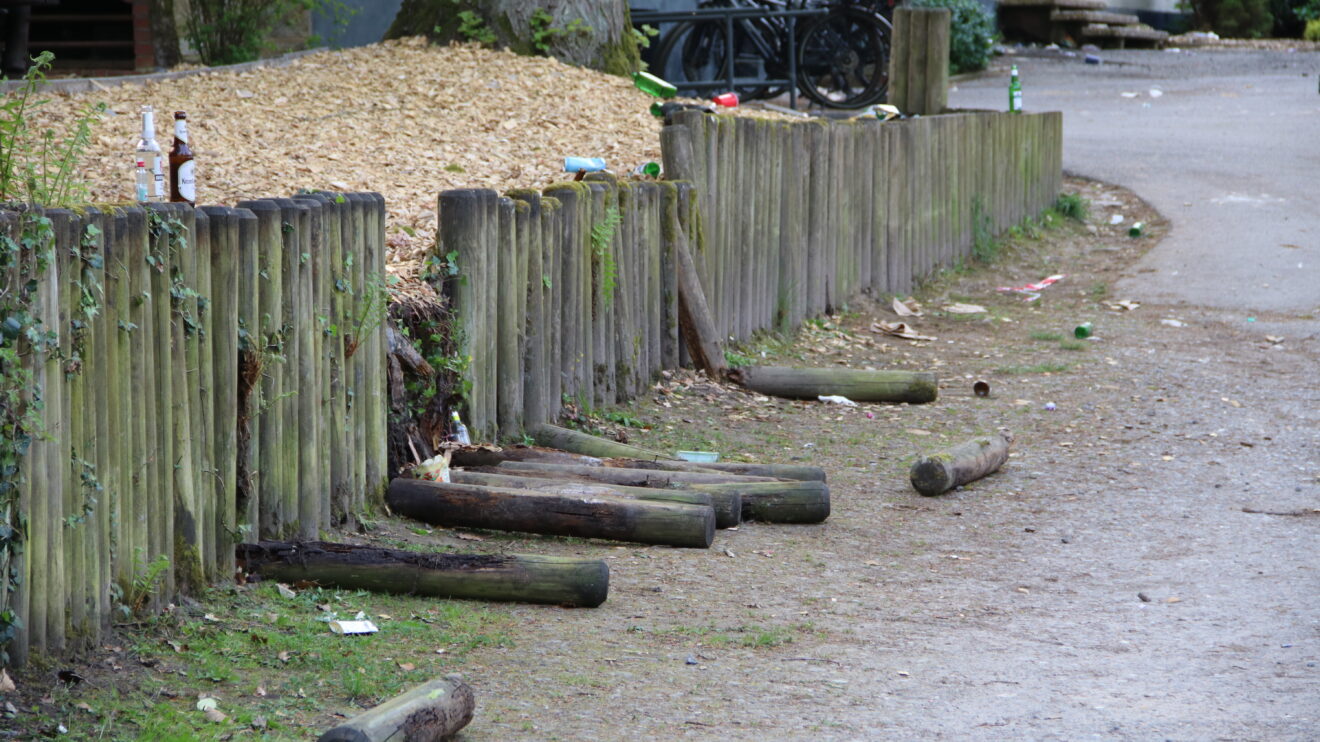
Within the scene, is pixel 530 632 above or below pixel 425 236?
below

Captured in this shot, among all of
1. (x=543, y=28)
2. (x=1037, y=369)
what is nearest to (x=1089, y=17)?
(x=543, y=28)

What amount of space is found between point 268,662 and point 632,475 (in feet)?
6.34

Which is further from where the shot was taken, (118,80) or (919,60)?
(919,60)

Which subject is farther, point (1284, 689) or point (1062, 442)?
point (1062, 442)

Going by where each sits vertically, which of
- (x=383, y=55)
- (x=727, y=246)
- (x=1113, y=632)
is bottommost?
(x=1113, y=632)

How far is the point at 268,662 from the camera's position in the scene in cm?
386

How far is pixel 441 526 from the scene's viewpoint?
523 centimetres

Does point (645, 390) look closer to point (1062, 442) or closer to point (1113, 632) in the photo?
point (1062, 442)

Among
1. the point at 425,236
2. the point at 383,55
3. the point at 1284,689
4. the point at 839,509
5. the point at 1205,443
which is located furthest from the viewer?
the point at 383,55

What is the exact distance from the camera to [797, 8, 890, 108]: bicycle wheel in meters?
14.6

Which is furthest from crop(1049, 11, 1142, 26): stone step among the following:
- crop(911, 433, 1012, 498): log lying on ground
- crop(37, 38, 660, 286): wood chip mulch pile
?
crop(911, 433, 1012, 498): log lying on ground

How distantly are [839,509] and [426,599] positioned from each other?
202cm

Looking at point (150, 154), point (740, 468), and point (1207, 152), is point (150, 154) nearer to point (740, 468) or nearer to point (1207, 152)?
point (740, 468)

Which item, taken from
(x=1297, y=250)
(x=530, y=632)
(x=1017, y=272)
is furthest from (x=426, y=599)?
(x=1297, y=250)
